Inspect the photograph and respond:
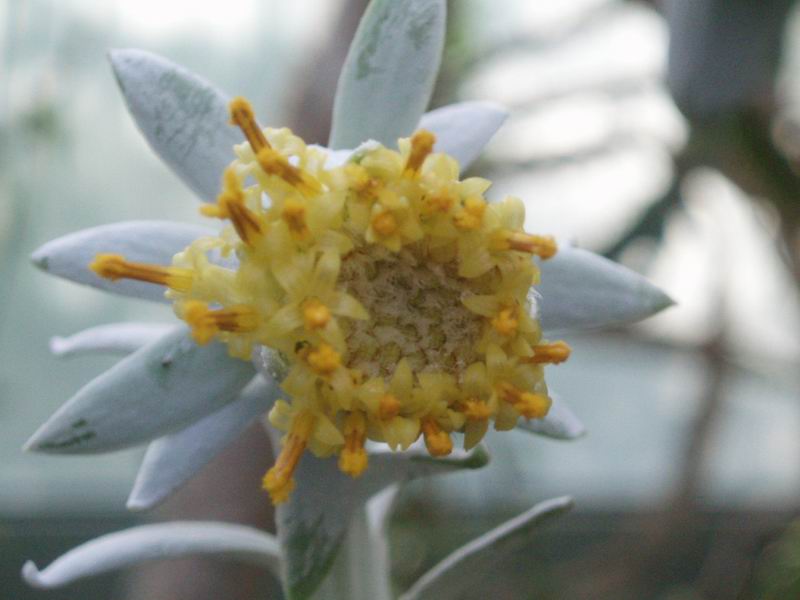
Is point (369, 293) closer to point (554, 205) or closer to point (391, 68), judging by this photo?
point (391, 68)

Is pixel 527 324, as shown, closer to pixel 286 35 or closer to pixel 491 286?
pixel 491 286

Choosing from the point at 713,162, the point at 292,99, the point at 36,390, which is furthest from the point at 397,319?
the point at 36,390

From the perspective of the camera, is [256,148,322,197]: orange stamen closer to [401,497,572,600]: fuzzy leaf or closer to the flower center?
the flower center

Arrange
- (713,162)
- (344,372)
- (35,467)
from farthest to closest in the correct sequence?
(35,467)
(713,162)
(344,372)

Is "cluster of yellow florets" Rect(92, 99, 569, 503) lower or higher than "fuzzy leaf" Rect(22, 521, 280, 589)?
higher

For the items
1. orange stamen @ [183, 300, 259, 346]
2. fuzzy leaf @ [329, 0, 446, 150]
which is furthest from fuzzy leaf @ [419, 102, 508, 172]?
orange stamen @ [183, 300, 259, 346]

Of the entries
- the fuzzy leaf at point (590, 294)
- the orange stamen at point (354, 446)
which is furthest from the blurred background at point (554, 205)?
the orange stamen at point (354, 446)
